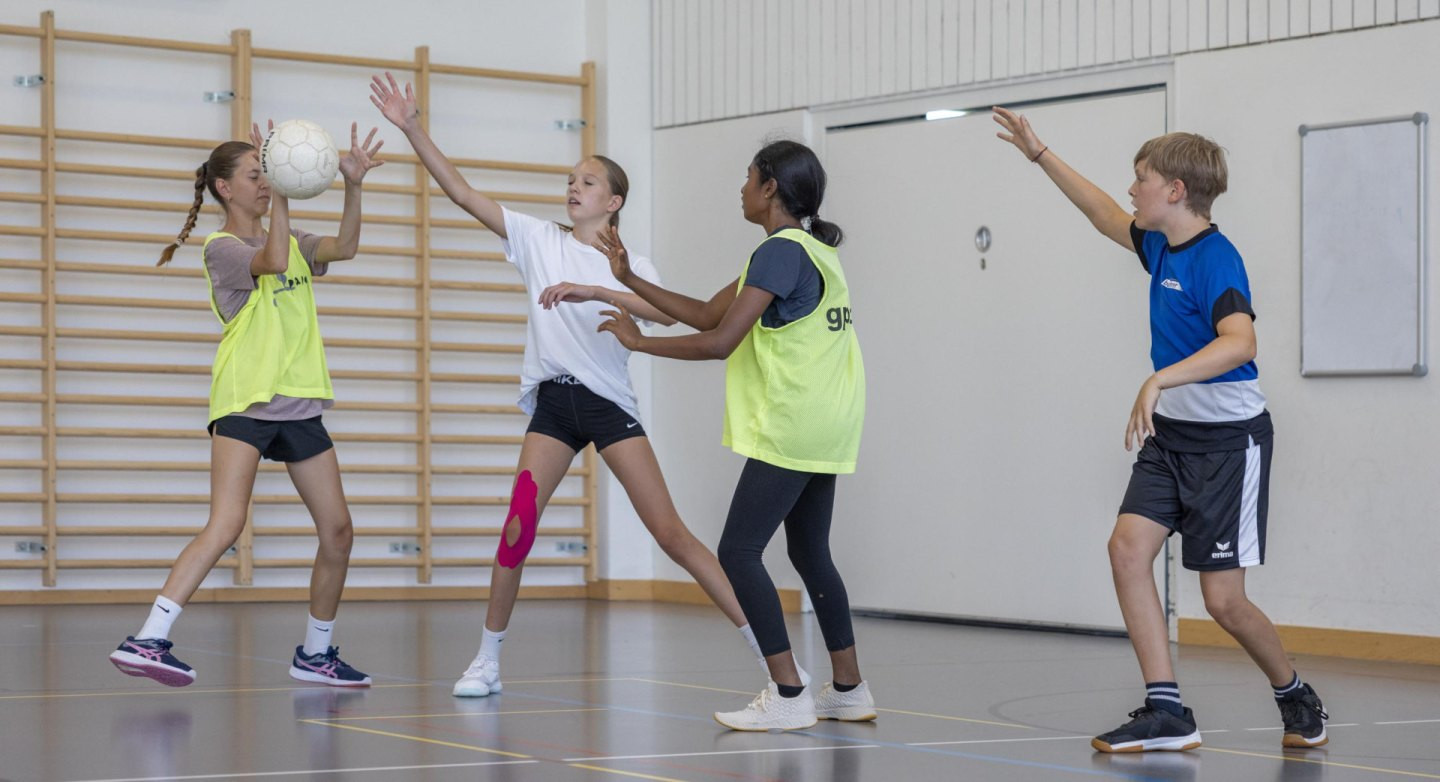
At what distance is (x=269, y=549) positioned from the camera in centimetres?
853

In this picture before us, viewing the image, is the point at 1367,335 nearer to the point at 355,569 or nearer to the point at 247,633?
the point at 247,633

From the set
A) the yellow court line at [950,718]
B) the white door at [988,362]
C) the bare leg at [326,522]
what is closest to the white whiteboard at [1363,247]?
the white door at [988,362]

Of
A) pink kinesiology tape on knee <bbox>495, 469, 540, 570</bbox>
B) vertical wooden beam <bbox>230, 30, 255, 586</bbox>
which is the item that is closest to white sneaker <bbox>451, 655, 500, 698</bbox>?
pink kinesiology tape on knee <bbox>495, 469, 540, 570</bbox>

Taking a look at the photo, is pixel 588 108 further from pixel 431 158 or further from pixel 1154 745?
pixel 1154 745

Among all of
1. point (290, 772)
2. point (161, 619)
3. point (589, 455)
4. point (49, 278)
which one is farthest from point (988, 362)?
point (290, 772)

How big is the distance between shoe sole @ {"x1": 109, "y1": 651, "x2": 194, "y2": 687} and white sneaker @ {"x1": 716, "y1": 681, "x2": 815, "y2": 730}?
1455 millimetres

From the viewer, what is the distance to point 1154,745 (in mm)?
3742

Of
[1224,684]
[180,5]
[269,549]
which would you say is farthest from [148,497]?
[1224,684]

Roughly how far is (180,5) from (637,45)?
235 cm

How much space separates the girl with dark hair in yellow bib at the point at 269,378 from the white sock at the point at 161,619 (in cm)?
4

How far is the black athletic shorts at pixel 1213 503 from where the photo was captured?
12.6 ft

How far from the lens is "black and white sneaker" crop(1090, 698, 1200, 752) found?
147 inches

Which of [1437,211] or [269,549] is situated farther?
[269,549]

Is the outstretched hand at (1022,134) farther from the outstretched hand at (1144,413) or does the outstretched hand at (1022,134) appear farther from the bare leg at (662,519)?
the bare leg at (662,519)
